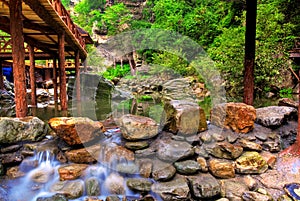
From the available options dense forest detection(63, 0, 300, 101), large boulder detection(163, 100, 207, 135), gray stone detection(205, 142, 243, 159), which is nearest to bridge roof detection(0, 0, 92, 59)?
large boulder detection(163, 100, 207, 135)

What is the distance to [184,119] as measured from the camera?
410 centimetres

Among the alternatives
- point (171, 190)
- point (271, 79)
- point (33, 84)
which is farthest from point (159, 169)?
point (33, 84)

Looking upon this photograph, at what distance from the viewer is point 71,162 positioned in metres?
3.89

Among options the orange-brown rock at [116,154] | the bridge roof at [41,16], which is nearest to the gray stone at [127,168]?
the orange-brown rock at [116,154]

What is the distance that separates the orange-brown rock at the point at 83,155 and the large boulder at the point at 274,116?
330 cm

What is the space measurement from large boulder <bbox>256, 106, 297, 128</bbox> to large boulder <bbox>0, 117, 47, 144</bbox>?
4.36m

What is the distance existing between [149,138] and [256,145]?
6.32 feet

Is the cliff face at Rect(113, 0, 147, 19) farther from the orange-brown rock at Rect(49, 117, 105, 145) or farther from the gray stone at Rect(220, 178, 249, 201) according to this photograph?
the gray stone at Rect(220, 178, 249, 201)

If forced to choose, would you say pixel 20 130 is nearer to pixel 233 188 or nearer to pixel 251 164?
pixel 233 188

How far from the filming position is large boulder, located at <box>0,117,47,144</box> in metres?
3.94

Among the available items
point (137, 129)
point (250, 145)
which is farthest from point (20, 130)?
point (250, 145)

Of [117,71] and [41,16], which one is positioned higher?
[41,16]

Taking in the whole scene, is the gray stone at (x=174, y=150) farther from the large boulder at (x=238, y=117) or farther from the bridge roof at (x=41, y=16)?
the bridge roof at (x=41, y=16)

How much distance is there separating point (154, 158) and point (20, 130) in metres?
2.47
